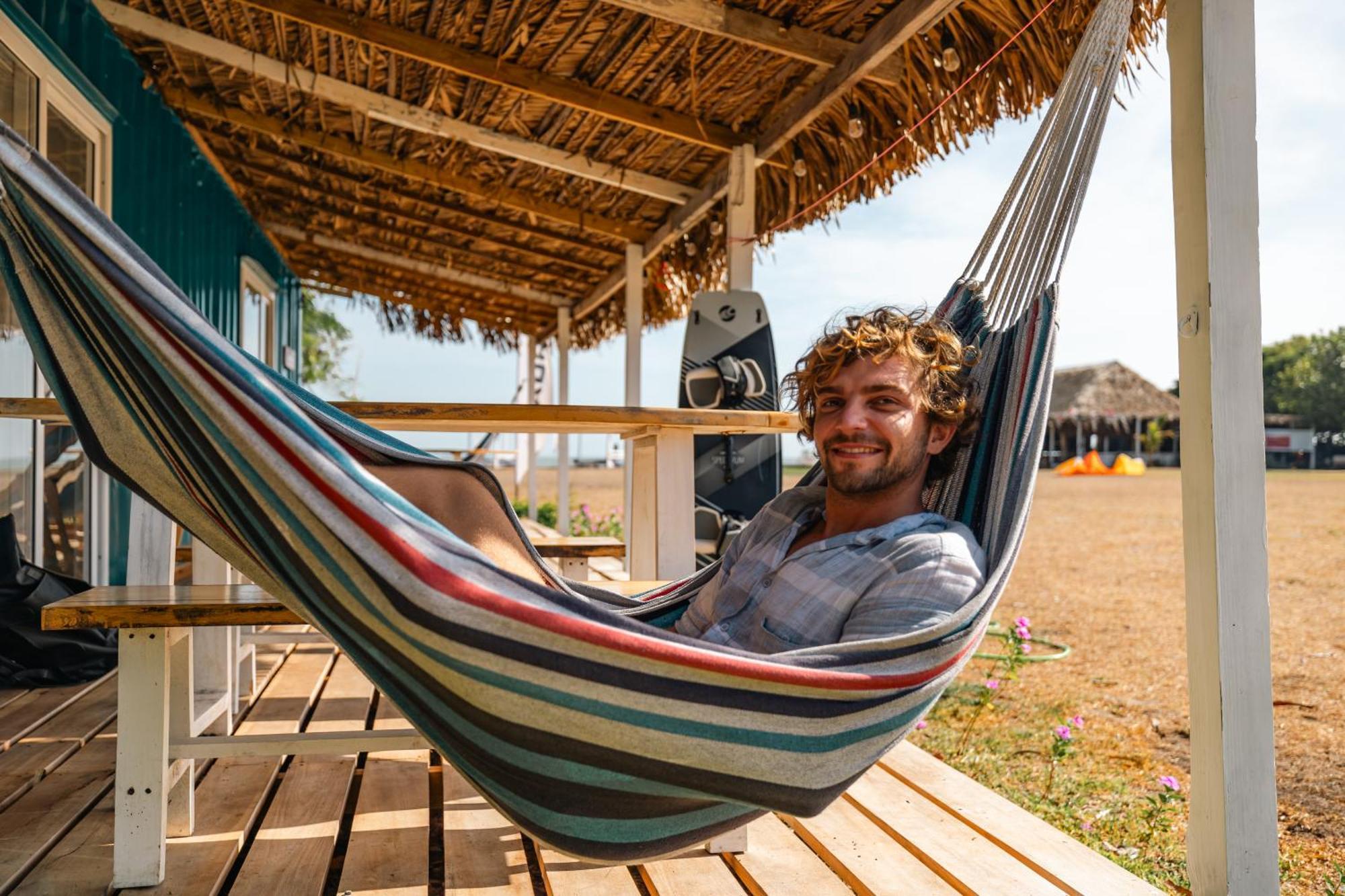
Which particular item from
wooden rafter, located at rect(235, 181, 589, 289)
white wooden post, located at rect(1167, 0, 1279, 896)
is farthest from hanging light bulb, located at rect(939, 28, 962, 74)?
wooden rafter, located at rect(235, 181, 589, 289)

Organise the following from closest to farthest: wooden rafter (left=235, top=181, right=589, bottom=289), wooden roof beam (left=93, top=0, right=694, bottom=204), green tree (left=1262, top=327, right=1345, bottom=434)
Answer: wooden roof beam (left=93, top=0, right=694, bottom=204) < wooden rafter (left=235, top=181, right=589, bottom=289) < green tree (left=1262, top=327, right=1345, bottom=434)

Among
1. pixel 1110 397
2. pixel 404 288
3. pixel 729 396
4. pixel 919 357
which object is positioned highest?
pixel 1110 397

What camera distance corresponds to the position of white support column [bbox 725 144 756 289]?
→ 13.8 ft

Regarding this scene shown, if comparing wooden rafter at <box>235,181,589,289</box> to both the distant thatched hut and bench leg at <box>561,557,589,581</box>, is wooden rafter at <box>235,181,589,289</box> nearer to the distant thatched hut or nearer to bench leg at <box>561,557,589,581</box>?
bench leg at <box>561,557,589,581</box>

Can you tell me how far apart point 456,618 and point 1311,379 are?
52.4 metres

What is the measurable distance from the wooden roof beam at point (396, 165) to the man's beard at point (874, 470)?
14.3ft

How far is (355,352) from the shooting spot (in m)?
17.1

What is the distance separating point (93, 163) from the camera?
3.93 meters

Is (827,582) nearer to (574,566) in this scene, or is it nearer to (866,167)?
(574,566)

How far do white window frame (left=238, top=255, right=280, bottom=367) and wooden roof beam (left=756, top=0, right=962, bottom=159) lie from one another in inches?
149

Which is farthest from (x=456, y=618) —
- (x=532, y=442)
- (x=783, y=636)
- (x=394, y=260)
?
(x=532, y=442)

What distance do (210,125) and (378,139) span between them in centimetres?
102

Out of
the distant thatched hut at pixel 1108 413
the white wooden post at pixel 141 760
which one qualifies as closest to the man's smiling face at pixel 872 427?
the white wooden post at pixel 141 760

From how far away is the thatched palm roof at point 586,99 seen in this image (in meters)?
3.19
